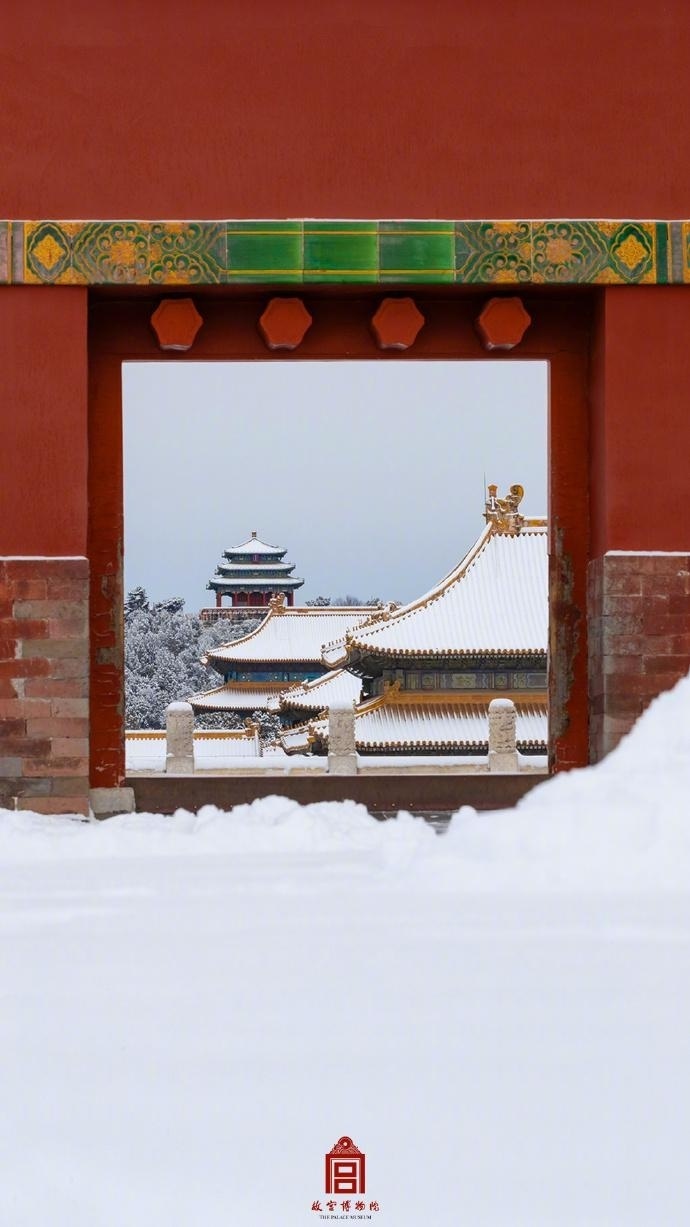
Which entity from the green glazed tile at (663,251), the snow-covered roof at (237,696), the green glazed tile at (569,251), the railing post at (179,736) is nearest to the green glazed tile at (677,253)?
the green glazed tile at (663,251)

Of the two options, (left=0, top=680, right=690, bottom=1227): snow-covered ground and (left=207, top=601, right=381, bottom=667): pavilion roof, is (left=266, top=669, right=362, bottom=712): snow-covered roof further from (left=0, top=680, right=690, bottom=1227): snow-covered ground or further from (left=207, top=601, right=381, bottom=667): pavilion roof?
(left=0, top=680, right=690, bottom=1227): snow-covered ground

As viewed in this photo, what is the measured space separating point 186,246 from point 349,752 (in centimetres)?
657

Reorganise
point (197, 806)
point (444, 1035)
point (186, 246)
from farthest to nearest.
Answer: point (197, 806) < point (186, 246) < point (444, 1035)

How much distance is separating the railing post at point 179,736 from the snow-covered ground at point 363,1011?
7.25 m

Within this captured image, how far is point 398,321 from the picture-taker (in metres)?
7.88

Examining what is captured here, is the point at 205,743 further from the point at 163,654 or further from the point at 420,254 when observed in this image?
the point at 420,254

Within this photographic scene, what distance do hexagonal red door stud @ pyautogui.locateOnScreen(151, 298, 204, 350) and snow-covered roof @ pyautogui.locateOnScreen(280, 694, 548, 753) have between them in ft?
44.6

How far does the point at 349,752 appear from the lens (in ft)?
43.9

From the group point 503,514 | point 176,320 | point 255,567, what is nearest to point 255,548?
point 255,567

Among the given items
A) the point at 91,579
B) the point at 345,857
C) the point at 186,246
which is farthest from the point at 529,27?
the point at 345,857

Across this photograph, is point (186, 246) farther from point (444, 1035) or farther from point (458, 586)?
point (458, 586)

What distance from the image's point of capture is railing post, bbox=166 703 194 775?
13.6 metres

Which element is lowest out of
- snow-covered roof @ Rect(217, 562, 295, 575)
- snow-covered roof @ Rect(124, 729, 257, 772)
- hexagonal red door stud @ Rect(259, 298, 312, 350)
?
snow-covered roof @ Rect(124, 729, 257, 772)


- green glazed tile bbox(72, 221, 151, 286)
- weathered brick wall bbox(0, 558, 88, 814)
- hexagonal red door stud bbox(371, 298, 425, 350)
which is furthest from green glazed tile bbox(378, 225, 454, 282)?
weathered brick wall bbox(0, 558, 88, 814)
